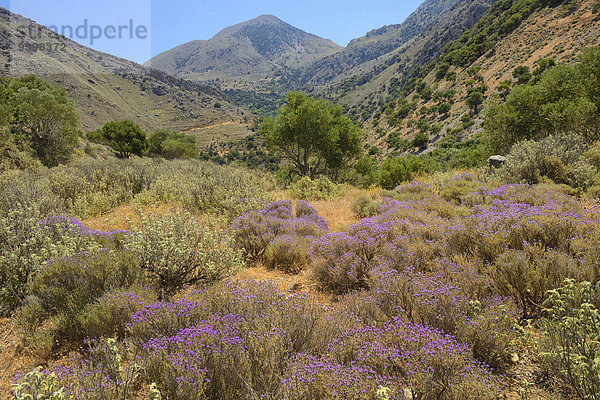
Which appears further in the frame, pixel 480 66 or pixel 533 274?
pixel 480 66

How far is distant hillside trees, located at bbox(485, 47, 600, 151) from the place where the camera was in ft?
34.4

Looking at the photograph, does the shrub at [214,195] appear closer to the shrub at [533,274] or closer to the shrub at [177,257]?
the shrub at [177,257]

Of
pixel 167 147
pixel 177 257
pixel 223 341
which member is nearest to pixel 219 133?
pixel 167 147

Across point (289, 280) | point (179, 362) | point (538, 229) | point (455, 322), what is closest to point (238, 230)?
point (289, 280)

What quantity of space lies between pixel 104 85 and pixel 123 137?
68.0 metres

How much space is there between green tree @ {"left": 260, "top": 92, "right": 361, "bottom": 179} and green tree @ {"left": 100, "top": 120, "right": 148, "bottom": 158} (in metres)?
27.0

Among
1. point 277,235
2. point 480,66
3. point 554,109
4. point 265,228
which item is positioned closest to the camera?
point 277,235

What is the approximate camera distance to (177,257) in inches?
162

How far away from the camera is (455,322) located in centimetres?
284

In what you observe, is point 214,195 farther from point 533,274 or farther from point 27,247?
point 533,274

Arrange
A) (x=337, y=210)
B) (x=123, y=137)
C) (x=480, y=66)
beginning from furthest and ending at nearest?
(x=480, y=66)
(x=123, y=137)
(x=337, y=210)

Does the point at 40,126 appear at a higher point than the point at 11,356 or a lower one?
higher

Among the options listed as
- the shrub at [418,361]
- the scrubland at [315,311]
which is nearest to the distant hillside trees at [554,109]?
the scrubland at [315,311]

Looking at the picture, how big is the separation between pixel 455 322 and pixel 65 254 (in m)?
5.07
